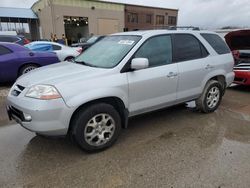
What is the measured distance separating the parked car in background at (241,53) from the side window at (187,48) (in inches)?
107

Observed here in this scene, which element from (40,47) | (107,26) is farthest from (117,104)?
(107,26)

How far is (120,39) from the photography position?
4027 mm

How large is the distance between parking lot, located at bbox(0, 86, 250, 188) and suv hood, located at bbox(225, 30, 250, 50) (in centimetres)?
341

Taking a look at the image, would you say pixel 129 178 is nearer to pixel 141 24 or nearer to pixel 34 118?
pixel 34 118

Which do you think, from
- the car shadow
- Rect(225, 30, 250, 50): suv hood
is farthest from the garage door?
the car shadow

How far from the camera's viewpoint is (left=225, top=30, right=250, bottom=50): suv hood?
22.3 feet

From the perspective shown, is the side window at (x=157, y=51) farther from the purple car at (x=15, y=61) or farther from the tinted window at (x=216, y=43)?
the purple car at (x=15, y=61)

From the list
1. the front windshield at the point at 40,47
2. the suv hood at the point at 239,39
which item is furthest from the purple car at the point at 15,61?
the suv hood at the point at 239,39

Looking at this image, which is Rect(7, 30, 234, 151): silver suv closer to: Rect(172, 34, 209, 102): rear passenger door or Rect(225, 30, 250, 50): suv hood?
Rect(172, 34, 209, 102): rear passenger door

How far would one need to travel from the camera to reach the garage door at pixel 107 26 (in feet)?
124

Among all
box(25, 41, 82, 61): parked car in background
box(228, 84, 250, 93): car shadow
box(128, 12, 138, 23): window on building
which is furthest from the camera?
box(128, 12, 138, 23): window on building

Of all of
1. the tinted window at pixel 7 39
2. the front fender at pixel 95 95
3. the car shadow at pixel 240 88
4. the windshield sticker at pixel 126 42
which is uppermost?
the tinted window at pixel 7 39

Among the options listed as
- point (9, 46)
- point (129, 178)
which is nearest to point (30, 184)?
point (129, 178)

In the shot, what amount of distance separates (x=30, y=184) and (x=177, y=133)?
94.4 inches
